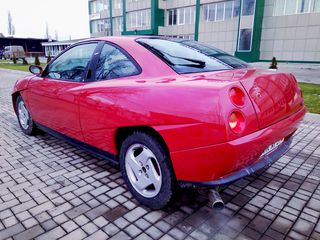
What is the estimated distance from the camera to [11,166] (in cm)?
343

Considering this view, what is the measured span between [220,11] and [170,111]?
2982 cm

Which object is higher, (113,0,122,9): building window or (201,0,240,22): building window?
(113,0,122,9): building window

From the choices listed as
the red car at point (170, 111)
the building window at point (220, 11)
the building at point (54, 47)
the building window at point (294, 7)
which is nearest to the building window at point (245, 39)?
the building window at point (220, 11)

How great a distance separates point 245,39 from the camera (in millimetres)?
26609

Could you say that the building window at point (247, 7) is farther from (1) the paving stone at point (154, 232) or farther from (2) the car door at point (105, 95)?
(1) the paving stone at point (154, 232)

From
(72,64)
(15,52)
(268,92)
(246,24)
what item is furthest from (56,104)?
(15,52)

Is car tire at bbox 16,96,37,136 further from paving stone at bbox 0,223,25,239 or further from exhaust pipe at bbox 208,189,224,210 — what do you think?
exhaust pipe at bbox 208,189,224,210

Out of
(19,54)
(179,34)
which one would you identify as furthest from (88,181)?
(19,54)

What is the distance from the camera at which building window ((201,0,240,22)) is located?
2719cm

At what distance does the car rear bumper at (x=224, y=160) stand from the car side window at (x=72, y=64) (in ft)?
5.65

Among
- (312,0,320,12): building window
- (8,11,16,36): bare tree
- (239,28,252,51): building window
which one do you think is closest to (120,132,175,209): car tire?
(312,0,320,12): building window

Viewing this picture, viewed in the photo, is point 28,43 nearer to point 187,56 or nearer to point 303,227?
point 187,56

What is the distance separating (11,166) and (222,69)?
2935 mm

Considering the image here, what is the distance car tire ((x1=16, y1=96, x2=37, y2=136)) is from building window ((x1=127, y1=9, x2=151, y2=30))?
34.6 m
